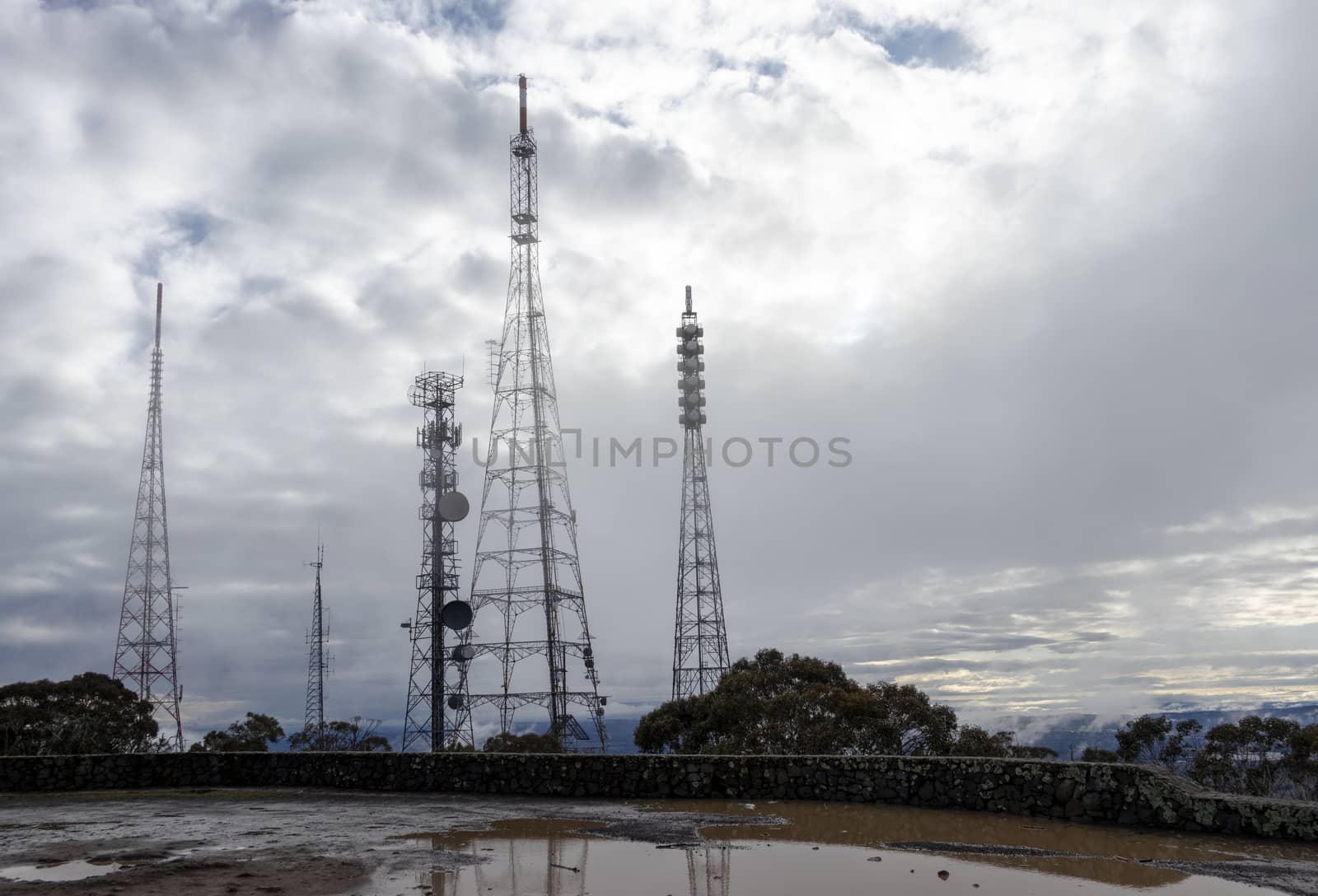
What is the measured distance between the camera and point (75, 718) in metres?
44.6

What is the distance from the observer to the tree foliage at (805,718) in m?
28.4

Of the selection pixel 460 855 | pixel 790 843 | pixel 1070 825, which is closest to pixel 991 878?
pixel 790 843

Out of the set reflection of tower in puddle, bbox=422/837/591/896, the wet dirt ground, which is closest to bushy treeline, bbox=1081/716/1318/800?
the wet dirt ground

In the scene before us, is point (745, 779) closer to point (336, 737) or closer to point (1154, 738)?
point (1154, 738)

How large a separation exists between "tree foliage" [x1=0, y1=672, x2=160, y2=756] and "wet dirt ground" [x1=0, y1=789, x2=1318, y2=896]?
29.0m

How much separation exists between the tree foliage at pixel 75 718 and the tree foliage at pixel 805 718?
24.2m

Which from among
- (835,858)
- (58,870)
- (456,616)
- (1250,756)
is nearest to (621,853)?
(835,858)

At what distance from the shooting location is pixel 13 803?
2009 centimetres

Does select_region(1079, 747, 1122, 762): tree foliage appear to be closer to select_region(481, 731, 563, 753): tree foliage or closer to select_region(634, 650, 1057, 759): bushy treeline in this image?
select_region(634, 650, 1057, 759): bushy treeline

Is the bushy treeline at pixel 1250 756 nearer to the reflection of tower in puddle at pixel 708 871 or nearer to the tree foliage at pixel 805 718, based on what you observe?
the tree foliage at pixel 805 718

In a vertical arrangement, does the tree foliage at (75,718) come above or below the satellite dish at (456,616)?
below

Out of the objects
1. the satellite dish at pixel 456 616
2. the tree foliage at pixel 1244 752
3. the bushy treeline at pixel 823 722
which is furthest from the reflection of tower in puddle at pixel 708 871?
the satellite dish at pixel 456 616

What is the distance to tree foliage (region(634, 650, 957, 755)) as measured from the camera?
28.4 m

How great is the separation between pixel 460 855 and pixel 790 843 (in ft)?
14.6
